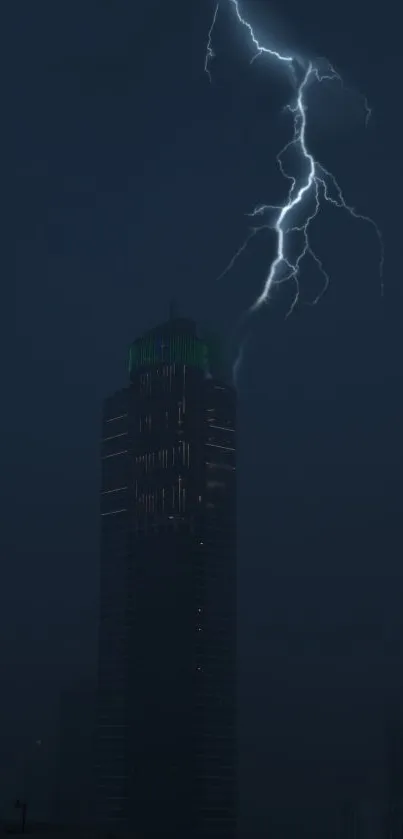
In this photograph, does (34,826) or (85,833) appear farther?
(34,826)

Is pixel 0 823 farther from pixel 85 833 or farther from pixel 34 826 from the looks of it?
pixel 85 833

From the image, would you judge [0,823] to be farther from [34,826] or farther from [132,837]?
[132,837]

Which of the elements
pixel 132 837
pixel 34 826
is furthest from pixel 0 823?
pixel 132 837

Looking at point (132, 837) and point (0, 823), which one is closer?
point (132, 837)

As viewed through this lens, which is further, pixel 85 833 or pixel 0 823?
pixel 0 823

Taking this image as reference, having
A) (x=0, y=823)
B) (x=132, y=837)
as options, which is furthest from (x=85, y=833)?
(x=0, y=823)

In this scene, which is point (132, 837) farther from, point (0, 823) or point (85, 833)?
point (0, 823)
